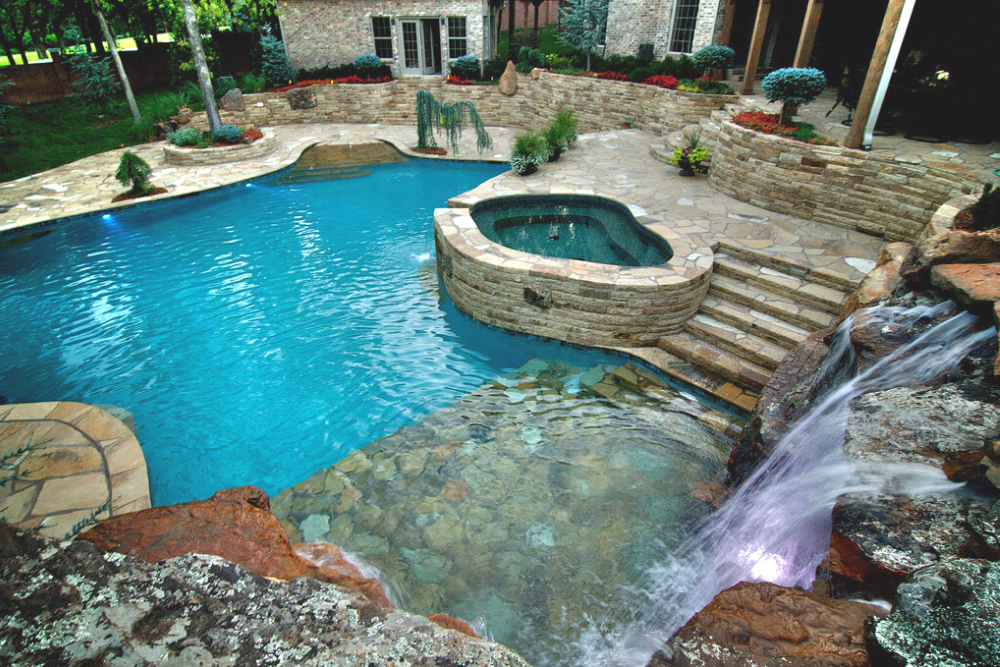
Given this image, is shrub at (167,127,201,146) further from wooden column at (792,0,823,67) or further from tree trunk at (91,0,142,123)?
wooden column at (792,0,823,67)

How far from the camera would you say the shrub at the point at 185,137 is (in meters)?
13.6

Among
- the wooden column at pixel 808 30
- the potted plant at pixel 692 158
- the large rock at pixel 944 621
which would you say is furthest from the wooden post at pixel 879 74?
the large rock at pixel 944 621

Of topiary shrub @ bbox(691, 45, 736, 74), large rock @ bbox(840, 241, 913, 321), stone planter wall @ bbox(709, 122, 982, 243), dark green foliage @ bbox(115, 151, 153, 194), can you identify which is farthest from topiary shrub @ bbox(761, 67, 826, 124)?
dark green foliage @ bbox(115, 151, 153, 194)

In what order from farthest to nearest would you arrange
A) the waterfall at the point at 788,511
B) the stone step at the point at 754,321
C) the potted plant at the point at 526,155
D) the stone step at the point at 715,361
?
the potted plant at the point at 526,155 → the stone step at the point at 754,321 → the stone step at the point at 715,361 → the waterfall at the point at 788,511

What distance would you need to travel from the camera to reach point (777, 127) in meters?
8.34

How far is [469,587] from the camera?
13.0 feet

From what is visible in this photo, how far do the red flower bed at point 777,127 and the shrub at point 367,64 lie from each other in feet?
41.7

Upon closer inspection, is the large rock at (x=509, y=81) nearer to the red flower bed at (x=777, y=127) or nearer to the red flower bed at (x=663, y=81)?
the red flower bed at (x=663, y=81)

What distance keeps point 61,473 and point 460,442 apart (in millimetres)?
3484

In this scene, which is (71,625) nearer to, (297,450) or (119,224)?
(297,450)

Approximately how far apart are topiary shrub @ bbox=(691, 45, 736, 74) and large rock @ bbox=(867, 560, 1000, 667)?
13577 mm

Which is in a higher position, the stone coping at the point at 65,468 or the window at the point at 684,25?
the window at the point at 684,25

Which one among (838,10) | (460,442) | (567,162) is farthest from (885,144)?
(460,442)

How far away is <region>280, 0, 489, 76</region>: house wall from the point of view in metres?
17.5
